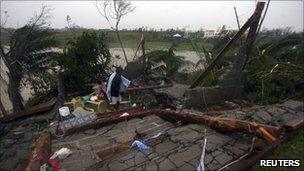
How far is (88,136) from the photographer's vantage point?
695cm

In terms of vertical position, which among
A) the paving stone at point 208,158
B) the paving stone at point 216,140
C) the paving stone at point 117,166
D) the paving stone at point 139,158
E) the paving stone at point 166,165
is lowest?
the paving stone at point 117,166

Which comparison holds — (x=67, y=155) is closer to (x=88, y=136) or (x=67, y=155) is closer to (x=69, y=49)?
(x=88, y=136)

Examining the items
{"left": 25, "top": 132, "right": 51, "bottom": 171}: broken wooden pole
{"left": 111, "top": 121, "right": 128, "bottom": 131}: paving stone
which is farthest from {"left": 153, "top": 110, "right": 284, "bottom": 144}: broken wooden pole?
{"left": 25, "top": 132, "right": 51, "bottom": 171}: broken wooden pole

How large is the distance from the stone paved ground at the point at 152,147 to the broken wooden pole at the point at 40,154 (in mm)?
252

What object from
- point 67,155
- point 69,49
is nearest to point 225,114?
point 67,155

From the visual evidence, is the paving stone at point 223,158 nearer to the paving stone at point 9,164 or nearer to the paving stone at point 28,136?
the paving stone at point 9,164

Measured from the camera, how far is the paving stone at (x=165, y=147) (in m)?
5.11

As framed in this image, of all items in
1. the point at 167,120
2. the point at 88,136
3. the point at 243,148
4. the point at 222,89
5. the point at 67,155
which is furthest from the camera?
the point at 222,89

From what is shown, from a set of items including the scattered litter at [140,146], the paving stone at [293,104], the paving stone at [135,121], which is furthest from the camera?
the paving stone at [293,104]

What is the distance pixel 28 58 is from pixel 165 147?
9020 mm

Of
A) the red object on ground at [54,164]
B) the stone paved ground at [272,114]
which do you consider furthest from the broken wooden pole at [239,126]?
the red object on ground at [54,164]

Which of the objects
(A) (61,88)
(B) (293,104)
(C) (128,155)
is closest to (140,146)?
(C) (128,155)

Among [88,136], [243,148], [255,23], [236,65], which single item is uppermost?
[255,23]

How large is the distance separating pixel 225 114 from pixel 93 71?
6.61 metres
